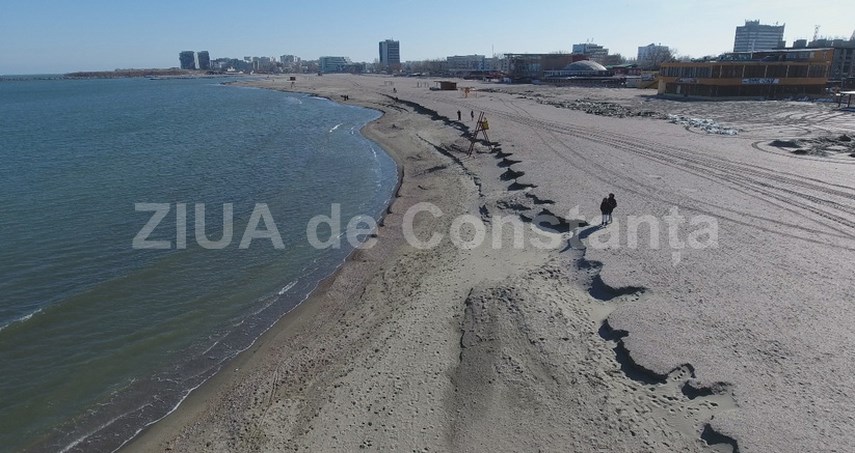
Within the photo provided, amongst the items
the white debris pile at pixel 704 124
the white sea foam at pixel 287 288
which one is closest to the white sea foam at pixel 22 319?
the white sea foam at pixel 287 288

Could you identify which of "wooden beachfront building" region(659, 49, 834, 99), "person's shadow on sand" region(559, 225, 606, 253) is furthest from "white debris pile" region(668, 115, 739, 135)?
"person's shadow on sand" region(559, 225, 606, 253)

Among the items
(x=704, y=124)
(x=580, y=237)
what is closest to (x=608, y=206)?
(x=580, y=237)

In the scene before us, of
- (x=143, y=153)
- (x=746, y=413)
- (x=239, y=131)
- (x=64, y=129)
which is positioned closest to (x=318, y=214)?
(x=746, y=413)

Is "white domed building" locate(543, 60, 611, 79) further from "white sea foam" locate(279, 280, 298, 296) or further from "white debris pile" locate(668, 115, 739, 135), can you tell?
"white sea foam" locate(279, 280, 298, 296)

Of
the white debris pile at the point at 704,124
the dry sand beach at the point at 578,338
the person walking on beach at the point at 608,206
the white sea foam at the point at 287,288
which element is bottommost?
the white sea foam at the point at 287,288

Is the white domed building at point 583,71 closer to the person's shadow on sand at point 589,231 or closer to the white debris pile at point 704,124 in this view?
the white debris pile at point 704,124

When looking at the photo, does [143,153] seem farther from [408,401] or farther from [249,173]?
[408,401]
